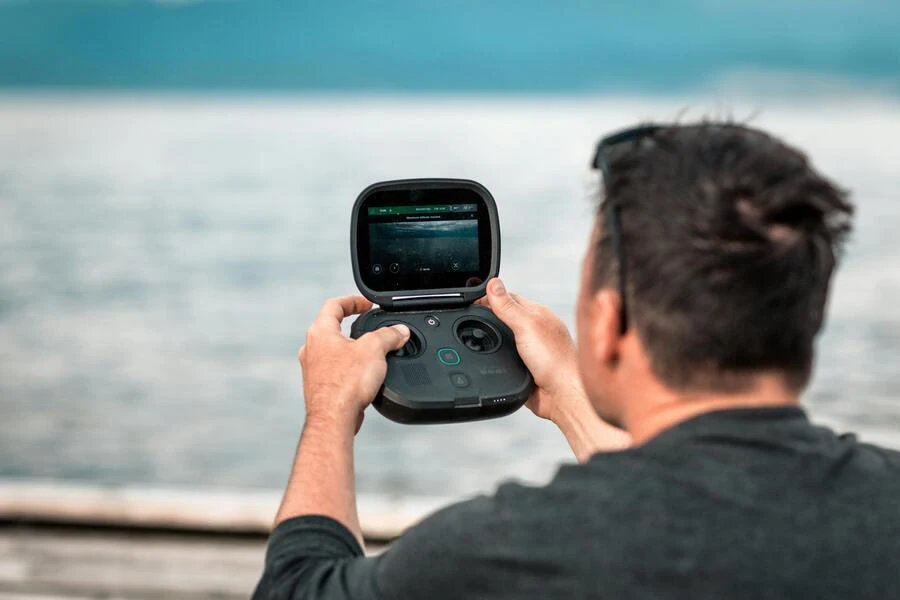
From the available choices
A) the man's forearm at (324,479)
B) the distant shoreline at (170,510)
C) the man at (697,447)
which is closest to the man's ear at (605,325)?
the man at (697,447)

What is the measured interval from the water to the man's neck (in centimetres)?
20

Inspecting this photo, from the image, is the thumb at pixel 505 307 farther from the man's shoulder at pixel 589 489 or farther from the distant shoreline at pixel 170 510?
the distant shoreline at pixel 170 510

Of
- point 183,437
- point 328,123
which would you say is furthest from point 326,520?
point 328,123

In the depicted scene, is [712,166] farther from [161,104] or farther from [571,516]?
[161,104]

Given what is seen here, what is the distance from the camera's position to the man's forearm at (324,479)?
3.15 feet

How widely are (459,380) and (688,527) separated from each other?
0.47m

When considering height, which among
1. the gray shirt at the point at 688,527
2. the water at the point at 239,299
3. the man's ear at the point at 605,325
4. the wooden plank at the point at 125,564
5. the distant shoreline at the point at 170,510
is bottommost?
the water at the point at 239,299

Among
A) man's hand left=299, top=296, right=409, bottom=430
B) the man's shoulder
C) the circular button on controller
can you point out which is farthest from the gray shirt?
the circular button on controller

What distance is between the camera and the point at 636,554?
749 mm

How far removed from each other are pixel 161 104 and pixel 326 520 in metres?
59.6

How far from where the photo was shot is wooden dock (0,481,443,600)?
2.98 meters

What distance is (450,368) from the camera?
121 cm

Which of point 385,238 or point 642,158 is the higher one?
point 642,158

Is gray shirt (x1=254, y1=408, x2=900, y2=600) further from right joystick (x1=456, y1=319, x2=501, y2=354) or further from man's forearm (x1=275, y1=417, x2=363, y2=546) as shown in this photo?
right joystick (x1=456, y1=319, x2=501, y2=354)
